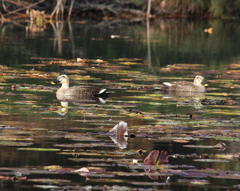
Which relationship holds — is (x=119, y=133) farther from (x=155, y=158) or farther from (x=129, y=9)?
(x=129, y=9)

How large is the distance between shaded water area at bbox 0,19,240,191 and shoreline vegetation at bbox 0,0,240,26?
19.8 meters

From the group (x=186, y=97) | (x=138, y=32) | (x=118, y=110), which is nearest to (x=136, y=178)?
(x=118, y=110)

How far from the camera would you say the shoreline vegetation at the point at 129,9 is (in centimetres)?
4319

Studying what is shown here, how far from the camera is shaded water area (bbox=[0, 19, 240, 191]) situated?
700 cm

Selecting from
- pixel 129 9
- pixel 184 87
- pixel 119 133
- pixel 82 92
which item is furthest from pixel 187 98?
pixel 129 9

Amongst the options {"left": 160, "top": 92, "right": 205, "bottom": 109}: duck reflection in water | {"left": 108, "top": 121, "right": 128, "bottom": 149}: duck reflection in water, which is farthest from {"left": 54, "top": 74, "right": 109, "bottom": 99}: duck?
{"left": 108, "top": 121, "right": 128, "bottom": 149}: duck reflection in water

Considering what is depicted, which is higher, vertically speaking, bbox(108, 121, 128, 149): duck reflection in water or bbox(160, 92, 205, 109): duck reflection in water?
bbox(160, 92, 205, 109): duck reflection in water

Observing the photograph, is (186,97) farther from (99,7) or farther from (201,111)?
(99,7)

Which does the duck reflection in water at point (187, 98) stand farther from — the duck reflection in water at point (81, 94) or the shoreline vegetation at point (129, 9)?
the shoreline vegetation at point (129, 9)

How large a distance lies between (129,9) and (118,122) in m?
36.3

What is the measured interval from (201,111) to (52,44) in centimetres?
1397

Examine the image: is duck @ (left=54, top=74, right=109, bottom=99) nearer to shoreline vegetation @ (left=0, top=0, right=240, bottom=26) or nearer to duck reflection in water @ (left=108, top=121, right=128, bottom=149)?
duck reflection in water @ (left=108, top=121, right=128, bottom=149)

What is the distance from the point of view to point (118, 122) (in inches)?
402

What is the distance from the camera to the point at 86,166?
7320mm
